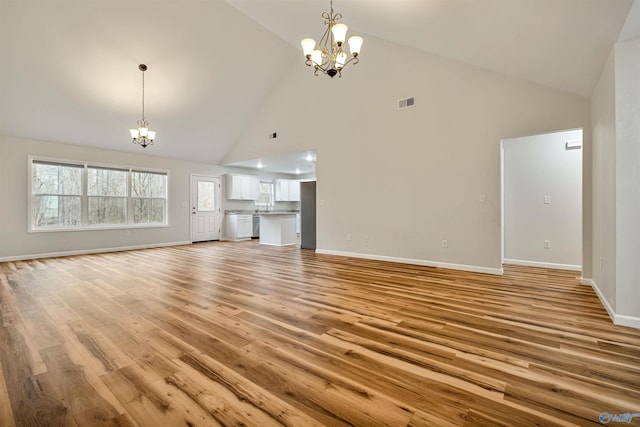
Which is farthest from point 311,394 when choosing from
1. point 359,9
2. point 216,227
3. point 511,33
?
point 216,227

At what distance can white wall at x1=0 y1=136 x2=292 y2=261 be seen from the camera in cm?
554

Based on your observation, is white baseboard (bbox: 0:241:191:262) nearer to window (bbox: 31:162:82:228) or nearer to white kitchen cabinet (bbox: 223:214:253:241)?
window (bbox: 31:162:82:228)

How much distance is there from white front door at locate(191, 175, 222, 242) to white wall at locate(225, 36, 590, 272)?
12.6 feet

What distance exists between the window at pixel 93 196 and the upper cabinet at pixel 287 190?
4068 mm

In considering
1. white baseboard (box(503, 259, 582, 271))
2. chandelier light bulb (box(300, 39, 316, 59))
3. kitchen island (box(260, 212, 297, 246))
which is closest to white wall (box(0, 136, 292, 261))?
kitchen island (box(260, 212, 297, 246))

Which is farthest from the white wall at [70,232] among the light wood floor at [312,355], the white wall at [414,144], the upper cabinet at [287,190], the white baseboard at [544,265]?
the white baseboard at [544,265]

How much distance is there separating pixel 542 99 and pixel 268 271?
15.7 ft

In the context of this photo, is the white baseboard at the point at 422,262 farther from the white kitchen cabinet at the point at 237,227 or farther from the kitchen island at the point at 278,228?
the white kitchen cabinet at the point at 237,227

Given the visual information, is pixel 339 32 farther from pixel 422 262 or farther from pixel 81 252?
pixel 81 252

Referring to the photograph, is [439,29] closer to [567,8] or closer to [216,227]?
[567,8]

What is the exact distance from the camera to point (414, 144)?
16.4 ft

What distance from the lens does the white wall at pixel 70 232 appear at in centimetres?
554

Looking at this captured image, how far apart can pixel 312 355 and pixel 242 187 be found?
27.3 ft

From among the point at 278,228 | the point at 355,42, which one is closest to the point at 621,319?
the point at 355,42
